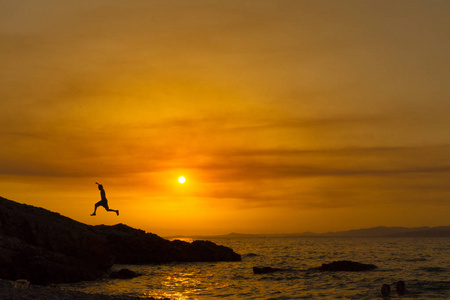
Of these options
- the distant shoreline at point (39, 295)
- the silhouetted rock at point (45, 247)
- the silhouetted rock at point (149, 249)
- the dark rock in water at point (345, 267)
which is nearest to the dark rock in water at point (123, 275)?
the silhouetted rock at point (45, 247)

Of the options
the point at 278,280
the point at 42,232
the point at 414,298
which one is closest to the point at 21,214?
the point at 42,232

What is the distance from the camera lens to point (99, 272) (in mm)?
38750

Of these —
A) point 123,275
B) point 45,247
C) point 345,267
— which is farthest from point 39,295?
point 345,267

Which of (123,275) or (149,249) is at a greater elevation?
(149,249)

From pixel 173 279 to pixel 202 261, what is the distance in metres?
24.2

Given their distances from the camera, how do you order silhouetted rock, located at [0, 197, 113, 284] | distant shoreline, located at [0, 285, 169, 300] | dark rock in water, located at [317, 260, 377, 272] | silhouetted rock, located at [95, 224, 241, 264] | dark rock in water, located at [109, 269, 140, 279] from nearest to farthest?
distant shoreline, located at [0, 285, 169, 300] < silhouetted rock, located at [0, 197, 113, 284] < dark rock in water, located at [109, 269, 140, 279] < dark rock in water, located at [317, 260, 377, 272] < silhouetted rock, located at [95, 224, 241, 264]

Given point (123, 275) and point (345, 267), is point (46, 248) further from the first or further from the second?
point (345, 267)

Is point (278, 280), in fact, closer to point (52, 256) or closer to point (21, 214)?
point (52, 256)

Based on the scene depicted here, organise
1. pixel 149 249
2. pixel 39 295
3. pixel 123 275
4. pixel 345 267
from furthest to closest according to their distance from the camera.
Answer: pixel 149 249 < pixel 345 267 < pixel 123 275 < pixel 39 295

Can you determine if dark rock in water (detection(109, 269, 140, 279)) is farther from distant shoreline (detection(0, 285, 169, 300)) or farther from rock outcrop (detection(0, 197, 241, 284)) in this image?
distant shoreline (detection(0, 285, 169, 300))

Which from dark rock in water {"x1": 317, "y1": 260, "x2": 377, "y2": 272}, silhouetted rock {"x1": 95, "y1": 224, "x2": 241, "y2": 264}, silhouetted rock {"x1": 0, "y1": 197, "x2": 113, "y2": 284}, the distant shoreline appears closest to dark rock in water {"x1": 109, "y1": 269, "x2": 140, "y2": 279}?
silhouetted rock {"x1": 0, "y1": 197, "x2": 113, "y2": 284}

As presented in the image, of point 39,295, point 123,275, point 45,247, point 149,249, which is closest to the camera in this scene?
point 39,295

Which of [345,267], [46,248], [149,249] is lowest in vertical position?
[345,267]

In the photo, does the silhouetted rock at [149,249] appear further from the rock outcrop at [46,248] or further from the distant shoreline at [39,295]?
the distant shoreline at [39,295]
